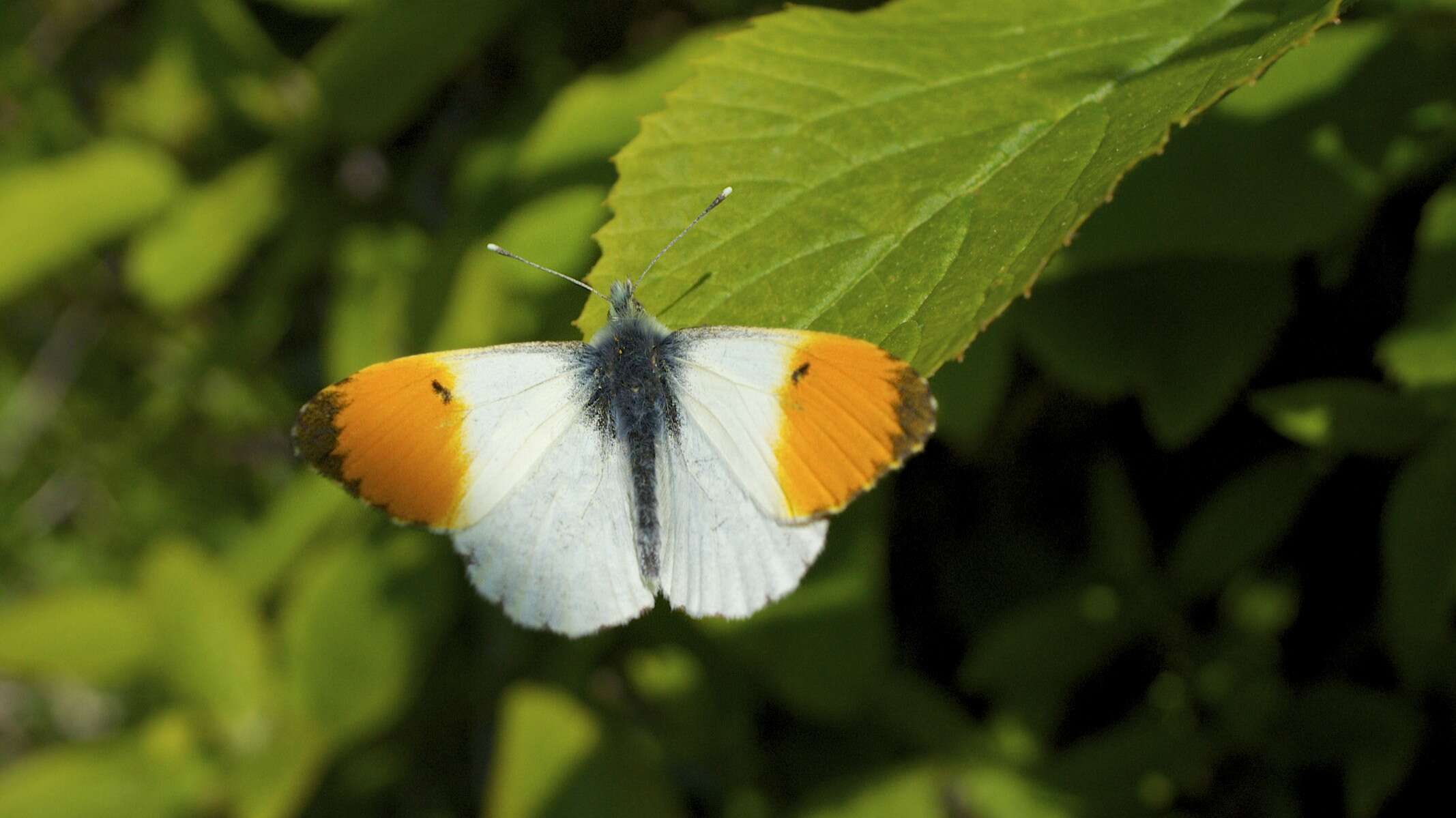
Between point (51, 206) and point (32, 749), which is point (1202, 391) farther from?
point (32, 749)

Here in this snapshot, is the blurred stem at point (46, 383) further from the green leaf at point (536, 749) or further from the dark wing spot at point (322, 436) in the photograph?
the dark wing spot at point (322, 436)

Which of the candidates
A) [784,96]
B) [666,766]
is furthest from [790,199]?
[666,766]

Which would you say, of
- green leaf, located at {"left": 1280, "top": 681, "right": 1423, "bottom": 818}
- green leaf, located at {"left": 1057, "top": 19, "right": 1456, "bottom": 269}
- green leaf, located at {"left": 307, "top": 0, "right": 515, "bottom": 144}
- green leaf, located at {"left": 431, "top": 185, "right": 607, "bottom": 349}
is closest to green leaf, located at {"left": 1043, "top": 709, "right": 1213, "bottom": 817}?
green leaf, located at {"left": 1280, "top": 681, "right": 1423, "bottom": 818}

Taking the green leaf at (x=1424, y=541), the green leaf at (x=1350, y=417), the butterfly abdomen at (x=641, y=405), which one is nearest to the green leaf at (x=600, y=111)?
the butterfly abdomen at (x=641, y=405)

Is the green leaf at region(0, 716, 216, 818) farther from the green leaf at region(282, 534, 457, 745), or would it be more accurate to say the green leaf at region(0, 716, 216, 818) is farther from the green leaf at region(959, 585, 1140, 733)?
the green leaf at region(959, 585, 1140, 733)

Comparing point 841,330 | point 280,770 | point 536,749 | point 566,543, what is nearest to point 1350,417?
point 841,330

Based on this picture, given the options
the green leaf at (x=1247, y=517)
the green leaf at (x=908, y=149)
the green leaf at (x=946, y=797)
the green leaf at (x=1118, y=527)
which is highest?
the green leaf at (x=908, y=149)
